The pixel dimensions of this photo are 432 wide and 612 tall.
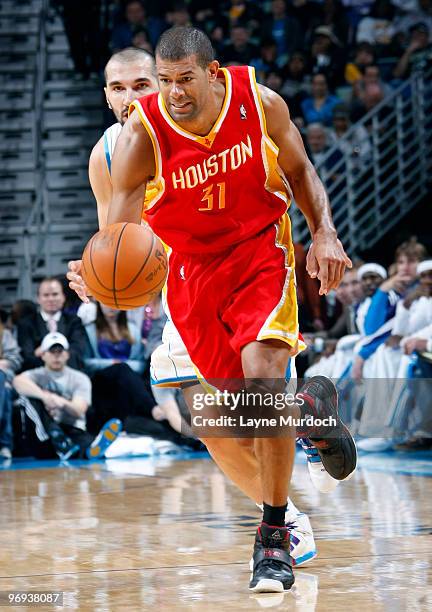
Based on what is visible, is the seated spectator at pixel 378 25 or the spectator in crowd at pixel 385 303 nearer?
the spectator in crowd at pixel 385 303

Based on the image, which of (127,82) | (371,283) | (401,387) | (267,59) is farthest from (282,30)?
(127,82)

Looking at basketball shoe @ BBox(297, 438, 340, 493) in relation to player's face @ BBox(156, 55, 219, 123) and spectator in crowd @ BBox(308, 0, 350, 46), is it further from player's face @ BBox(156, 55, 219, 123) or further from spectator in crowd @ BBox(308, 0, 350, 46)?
spectator in crowd @ BBox(308, 0, 350, 46)

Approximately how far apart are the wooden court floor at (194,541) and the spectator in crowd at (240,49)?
696 cm

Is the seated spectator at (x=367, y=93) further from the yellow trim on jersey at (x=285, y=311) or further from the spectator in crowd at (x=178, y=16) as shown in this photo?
the yellow trim on jersey at (x=285, y=311)

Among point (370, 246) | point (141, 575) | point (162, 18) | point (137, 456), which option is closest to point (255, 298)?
point (141, 575)

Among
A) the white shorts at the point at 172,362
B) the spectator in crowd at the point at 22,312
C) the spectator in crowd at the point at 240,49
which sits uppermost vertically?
the spectator in crowd at the point at 240,49

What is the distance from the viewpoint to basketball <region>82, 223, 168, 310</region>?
3.64 m

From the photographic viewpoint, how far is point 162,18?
14336 mm

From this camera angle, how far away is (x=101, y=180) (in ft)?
14.7

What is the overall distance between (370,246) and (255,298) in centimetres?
769

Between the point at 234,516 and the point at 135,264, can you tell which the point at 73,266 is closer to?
the point at 135,264

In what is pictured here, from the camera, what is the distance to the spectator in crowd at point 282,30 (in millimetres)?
13734

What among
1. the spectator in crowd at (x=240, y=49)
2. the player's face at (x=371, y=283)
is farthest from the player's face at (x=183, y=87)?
the spectator in crowd at (x=240, y=49)

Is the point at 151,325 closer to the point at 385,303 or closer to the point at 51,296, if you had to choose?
the point at 51,296
